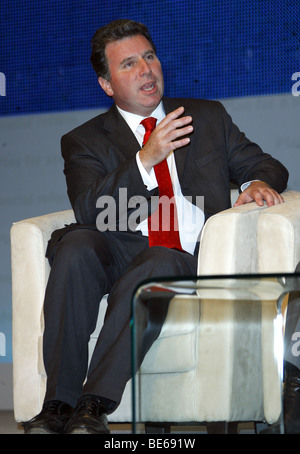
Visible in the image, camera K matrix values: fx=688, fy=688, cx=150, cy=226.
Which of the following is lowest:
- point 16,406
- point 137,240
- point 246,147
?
point 16,406

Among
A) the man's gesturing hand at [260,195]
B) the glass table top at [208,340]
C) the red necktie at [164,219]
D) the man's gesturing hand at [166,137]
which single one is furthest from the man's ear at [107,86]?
the glass table top at [208,340]

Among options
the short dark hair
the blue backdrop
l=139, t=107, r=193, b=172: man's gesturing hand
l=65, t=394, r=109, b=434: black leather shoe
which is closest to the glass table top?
l=65, t=394, r=109, b=434: black leather shoe

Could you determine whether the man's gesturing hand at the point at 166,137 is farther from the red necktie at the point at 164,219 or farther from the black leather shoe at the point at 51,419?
the black leather shoe at the point at 51,419

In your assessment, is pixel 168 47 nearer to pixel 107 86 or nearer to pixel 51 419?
pixel 107 86

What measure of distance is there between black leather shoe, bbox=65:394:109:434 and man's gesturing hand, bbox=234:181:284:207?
2.46 ft

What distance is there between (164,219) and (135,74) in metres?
0.52

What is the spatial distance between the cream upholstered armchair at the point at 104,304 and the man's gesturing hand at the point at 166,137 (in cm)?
24

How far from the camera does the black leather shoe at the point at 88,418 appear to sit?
149cm

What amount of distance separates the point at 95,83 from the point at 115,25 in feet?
2.61

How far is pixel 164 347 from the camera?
1.12 meters
